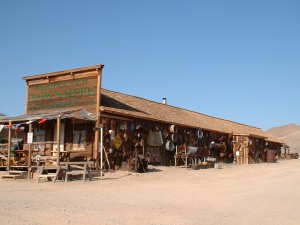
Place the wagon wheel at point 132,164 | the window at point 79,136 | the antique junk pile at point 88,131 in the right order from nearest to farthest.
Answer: the antique junk pile at point 88,131 < the wagon wheel at point 132,164 < the window at point 79,136

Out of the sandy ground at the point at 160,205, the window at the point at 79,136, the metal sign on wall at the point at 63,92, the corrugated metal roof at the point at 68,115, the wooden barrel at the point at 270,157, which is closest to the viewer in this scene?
the sandy ground at the point at 160,205

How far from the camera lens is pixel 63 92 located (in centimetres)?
2044

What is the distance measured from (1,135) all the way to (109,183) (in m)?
13.6

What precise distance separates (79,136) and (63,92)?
284 cm

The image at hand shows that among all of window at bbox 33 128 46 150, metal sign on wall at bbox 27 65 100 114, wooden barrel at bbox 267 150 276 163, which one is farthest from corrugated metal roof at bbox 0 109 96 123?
wooden barrel at bbox 267 150 276 163

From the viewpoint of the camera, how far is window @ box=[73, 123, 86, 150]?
1888 cm

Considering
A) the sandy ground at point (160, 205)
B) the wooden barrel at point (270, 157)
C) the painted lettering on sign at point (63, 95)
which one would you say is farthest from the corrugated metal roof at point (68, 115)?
the wooden barrel at point (270, 157)

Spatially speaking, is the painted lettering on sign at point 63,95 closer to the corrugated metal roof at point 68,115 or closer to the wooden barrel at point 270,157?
the corrugated metal roof at point 68,115

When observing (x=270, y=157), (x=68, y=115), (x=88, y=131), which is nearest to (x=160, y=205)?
A: (x=68, y=115)

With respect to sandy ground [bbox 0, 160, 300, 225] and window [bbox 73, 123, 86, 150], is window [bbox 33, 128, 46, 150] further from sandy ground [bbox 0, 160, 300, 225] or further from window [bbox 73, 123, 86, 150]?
sandy ground [bbox 0, 160, 300, 225]

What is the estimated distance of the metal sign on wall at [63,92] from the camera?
19.1 meters

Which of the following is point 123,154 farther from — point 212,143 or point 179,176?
point 212,143

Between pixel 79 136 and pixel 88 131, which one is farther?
pixel 79 136

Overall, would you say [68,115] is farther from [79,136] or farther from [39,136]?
[39,136]
